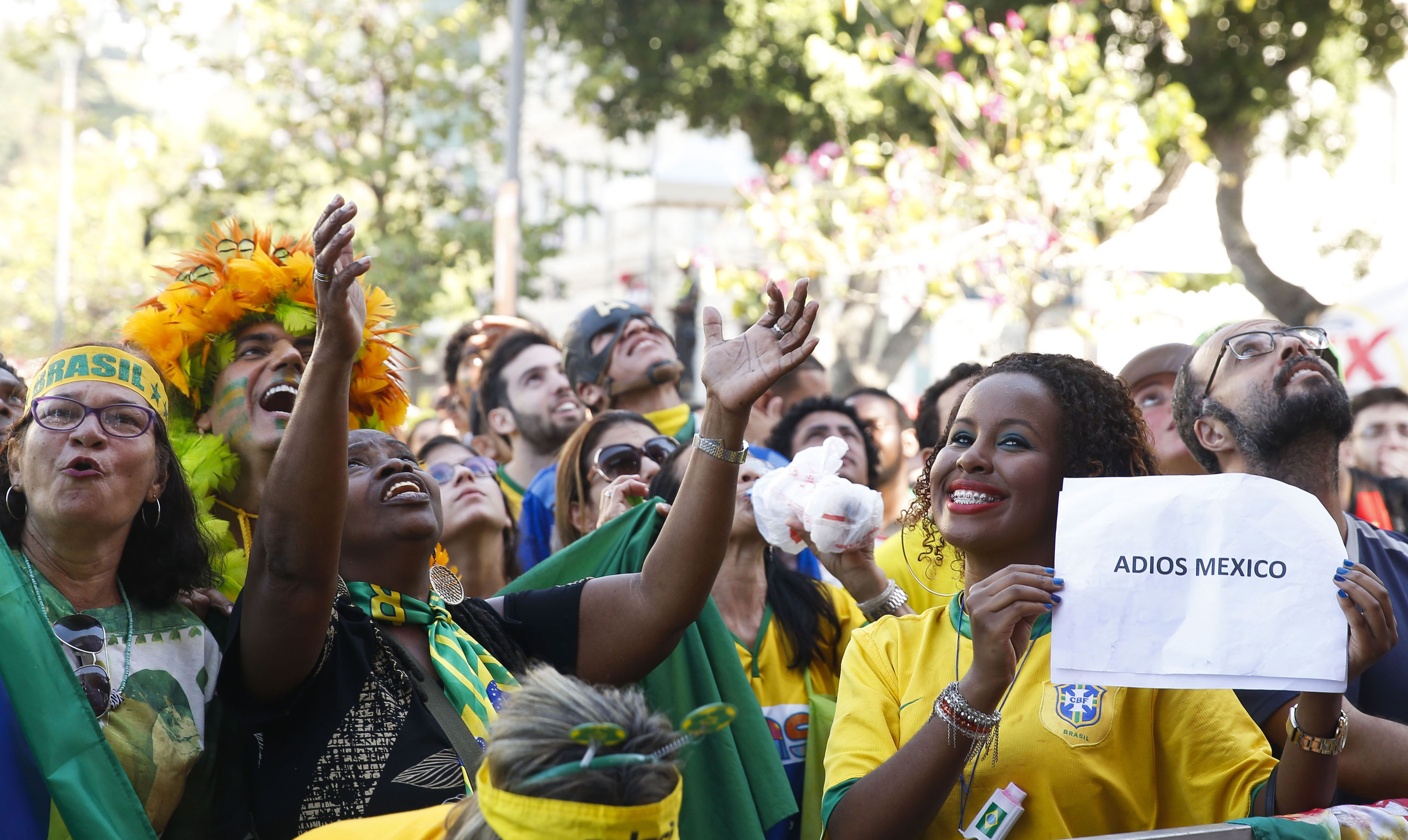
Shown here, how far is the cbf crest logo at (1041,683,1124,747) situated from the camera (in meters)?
2.48


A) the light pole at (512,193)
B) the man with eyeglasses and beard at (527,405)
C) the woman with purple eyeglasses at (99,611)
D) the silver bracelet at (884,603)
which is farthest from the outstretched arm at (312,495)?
the light pole at (512,193)

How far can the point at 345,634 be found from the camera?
269 centimetres

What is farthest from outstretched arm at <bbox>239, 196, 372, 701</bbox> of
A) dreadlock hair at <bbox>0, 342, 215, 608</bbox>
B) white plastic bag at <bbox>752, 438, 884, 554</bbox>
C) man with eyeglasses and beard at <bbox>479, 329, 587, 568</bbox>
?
man with eyeglasses and beard at <bbox>479, 329, 587, 568</bbox>

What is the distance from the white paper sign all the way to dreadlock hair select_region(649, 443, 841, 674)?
1.44 metres

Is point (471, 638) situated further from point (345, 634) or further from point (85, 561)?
point (85, 561)

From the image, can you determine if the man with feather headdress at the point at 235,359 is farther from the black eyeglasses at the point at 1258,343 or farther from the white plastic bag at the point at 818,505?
the black eyeglasses at the point at 1258,343

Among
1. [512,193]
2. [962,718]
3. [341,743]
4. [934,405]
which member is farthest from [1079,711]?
[512,193]

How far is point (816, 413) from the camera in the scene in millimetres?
5207

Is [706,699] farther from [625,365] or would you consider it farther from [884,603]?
[625,365]

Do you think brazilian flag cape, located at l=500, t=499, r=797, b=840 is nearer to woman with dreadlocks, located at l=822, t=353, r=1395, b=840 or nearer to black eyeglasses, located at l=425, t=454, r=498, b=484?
woman with dreadlocks, located at l=822, t=353, r=1395, b=840

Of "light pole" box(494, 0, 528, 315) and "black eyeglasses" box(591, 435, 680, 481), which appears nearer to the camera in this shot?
"black eyeglasses" box(591, 435, 680, 481)

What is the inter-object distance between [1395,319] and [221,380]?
6.75 meters

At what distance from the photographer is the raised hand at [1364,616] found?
2104 mm

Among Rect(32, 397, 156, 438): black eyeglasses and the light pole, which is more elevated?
the light pole
